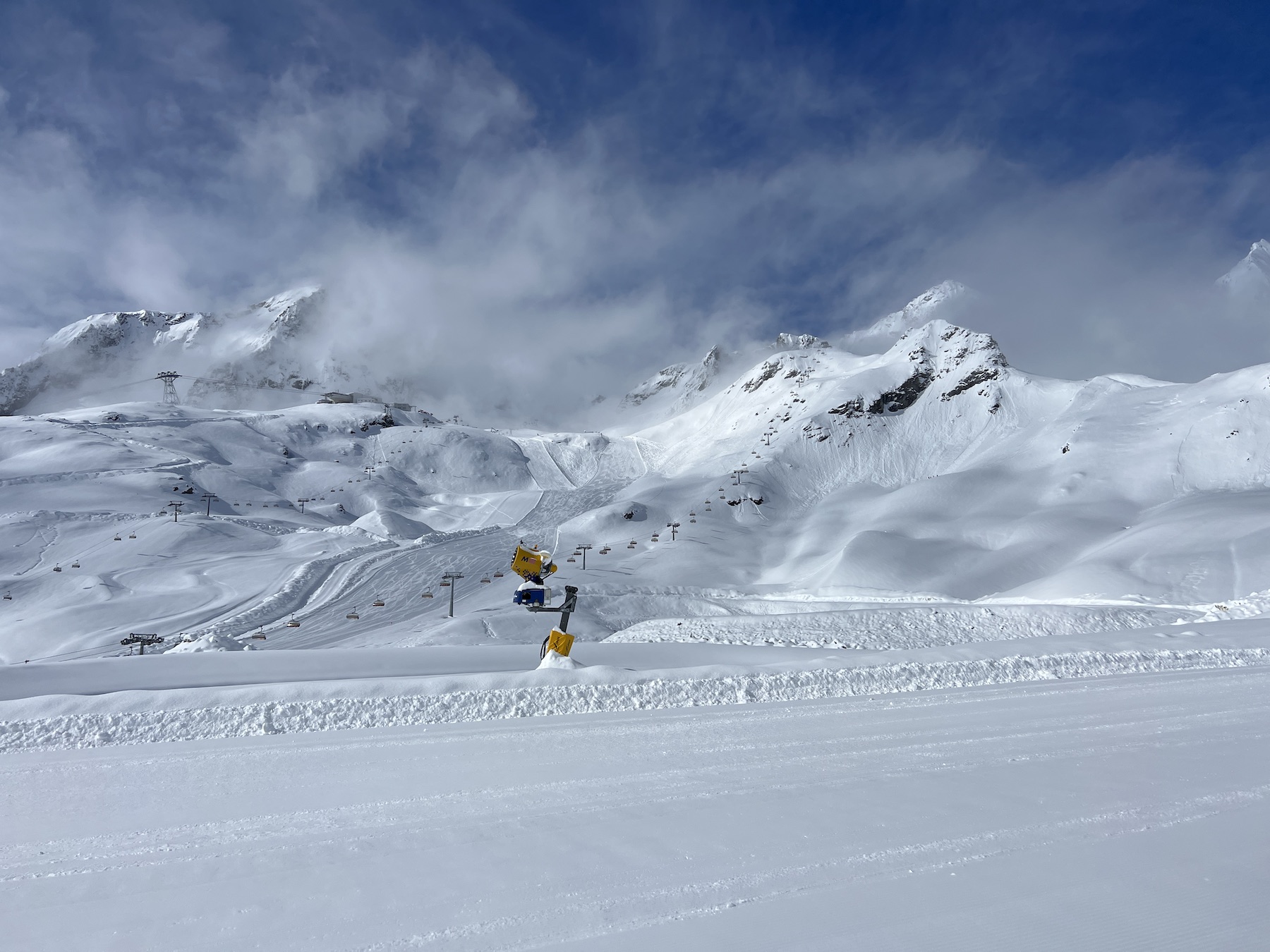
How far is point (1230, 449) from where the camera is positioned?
63438 mm

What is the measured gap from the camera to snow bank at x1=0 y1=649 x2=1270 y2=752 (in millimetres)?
8820

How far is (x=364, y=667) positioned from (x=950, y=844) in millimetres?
10420

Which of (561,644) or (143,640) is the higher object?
(561,644)

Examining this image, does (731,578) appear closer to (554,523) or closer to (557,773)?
(554,523)

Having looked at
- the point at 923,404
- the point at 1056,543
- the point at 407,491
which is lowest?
the point at 1056,543

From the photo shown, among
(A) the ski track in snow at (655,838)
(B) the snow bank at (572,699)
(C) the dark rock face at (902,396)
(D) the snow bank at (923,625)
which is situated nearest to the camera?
(A) the ski track in snow at (655,838)

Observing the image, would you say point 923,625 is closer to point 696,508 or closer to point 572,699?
point 572,699

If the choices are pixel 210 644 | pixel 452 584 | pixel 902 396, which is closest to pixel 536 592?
pixel 210 644

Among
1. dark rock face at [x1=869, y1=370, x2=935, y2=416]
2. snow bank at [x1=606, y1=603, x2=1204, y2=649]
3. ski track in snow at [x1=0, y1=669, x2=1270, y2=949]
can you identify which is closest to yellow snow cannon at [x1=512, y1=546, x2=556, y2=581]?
ski track in snow at [x1=0, y1=669, x2=1270, y2=949]

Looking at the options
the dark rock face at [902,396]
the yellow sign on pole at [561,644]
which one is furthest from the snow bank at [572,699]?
the dark rock face at [902,396]

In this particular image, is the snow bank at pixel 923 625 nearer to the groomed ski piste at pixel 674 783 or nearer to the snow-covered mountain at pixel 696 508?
the groomed ski piste at pixel 674 783

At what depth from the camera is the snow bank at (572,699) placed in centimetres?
882

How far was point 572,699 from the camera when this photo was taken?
1027 cm

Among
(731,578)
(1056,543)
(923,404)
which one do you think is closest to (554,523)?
(731,578)
